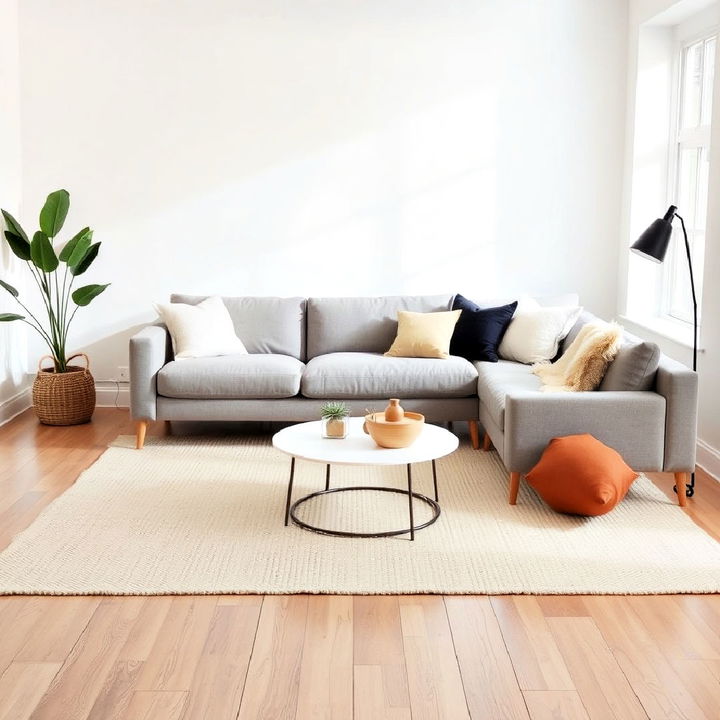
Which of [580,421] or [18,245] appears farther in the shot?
[18,245]

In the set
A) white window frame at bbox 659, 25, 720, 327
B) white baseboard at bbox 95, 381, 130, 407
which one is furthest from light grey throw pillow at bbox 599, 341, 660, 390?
white baseboard at bbox 95, 381, 130, 407

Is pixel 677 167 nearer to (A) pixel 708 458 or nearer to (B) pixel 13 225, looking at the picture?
(A) pixel 708 458

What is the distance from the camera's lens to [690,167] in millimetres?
5852

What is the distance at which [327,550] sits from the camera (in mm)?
3777

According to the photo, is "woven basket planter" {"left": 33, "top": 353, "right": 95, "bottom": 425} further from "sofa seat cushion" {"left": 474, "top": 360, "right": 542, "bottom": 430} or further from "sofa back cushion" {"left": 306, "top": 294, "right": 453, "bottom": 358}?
"sofa seat cushion" {"left": 474, "top": 360, "right": 542, "bottom": 430}

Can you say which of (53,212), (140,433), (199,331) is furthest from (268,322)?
(53,212)

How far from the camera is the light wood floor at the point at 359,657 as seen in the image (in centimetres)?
264

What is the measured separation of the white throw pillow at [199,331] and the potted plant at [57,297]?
555mm

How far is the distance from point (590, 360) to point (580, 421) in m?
0.41

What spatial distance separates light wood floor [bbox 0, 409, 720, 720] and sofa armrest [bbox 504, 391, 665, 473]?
1074mm

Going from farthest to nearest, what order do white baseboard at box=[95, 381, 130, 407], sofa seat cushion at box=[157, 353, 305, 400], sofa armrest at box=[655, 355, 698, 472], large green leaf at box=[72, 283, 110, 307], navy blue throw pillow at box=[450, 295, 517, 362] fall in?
white baseboard at box=[95, 381, 130, 407]
large green leaf at box=[72, 283, 110, 307]
navy blue throw pillow at box=[450, 295, 517, 362]
sofa seat cushion at box=[157, 353, 305, 400]
sofa armrest at box=[655, 355, 698, 472]

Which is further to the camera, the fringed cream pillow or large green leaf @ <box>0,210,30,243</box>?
large green leaf @ <box>0,210,30,243</box>

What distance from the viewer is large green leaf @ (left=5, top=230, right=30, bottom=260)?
583cm

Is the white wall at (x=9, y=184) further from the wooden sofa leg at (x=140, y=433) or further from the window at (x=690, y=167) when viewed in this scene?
the window at (x=690, y=167)
